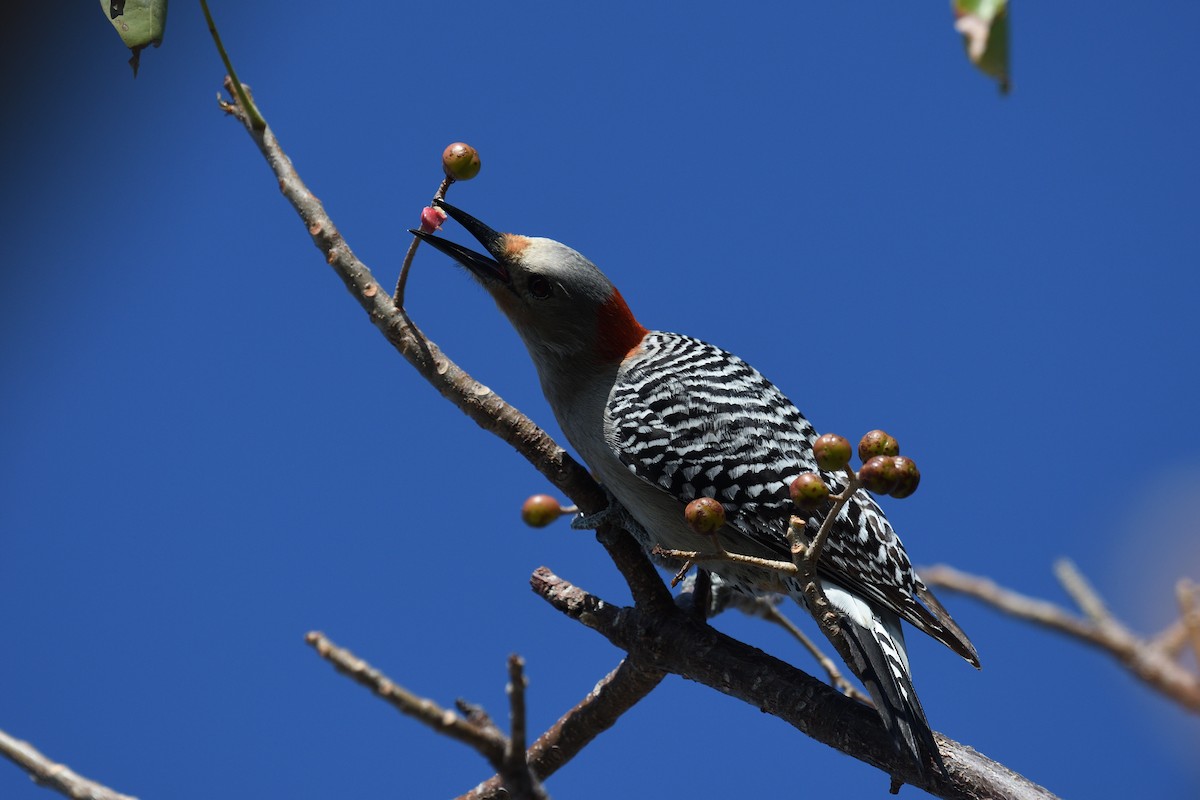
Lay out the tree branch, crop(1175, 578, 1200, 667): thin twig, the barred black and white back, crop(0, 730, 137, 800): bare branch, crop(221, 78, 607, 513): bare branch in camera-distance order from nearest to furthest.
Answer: crop(1175, 578, 1200, 667): thin twig, crop(0, 730, 137, 800): bare branch, the tree branch, the barred black and white back, crop(221, 78, 607, 513): bare branch

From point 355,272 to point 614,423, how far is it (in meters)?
1.23

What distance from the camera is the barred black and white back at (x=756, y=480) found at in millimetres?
3773

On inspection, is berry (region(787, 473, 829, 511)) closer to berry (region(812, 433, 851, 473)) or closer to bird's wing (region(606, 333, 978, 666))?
berry (region(812, 433, 851, 473))


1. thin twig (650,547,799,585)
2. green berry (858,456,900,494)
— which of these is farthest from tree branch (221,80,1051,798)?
green berry (858,456,900,494)

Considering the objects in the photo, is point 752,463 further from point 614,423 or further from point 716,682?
point 716,682

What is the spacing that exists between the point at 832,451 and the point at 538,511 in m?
1.12

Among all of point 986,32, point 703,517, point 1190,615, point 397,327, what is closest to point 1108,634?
point 1190,615

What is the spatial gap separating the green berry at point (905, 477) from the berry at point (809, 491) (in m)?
0.18

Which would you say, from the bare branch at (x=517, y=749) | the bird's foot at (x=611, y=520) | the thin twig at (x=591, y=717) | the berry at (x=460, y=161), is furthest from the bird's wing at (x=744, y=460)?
the bare branch at (x=517, y=749)

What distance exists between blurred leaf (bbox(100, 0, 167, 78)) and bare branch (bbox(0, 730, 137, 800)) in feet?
6.19

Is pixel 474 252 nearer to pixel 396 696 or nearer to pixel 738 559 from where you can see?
pixel 738 559

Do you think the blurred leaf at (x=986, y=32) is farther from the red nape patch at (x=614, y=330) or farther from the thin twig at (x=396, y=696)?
the red nape patch at (x=614, y=330)

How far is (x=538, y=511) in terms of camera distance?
128 inches

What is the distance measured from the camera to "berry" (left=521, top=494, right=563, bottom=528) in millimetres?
3238
